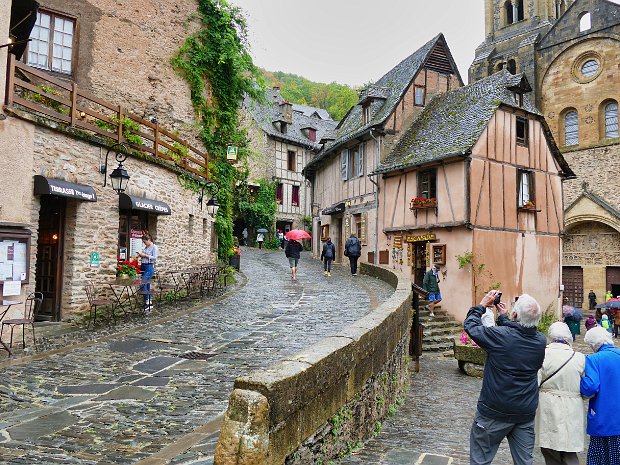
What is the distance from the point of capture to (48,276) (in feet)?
30.9

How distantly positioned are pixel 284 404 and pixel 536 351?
197 centimetres

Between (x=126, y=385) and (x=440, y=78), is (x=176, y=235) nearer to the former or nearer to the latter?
(x=126, y=385)

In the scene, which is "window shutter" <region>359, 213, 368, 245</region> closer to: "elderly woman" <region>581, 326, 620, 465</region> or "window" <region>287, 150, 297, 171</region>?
"elderly woman" <region>581, 326, 620, 465</region>

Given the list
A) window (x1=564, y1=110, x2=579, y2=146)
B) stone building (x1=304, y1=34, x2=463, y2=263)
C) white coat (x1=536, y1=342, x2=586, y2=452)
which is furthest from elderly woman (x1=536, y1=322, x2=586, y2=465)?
window (x1=564, y1=110, x2=579, y2=146)

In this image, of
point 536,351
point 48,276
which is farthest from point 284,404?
point 48,276

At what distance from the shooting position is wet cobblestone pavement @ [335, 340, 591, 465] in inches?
181

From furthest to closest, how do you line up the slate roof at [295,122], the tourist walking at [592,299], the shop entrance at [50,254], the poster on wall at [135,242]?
the slate roof at [295,122] < the tourist walking at [592,299] < the poster on wall at [135,242] < the shop entrance at [50,254]

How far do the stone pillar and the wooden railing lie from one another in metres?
7.09

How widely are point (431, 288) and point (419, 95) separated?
9.81 metres

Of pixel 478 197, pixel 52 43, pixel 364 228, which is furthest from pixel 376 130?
pixel 52 43

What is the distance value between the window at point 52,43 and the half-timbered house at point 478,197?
11381 millimetres

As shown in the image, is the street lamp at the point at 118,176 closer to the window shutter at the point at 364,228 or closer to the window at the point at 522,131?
the window shutter at the point at 364,228

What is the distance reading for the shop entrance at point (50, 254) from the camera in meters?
9.29

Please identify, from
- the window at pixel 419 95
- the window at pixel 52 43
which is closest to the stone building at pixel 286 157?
the window at pixel 419 95
